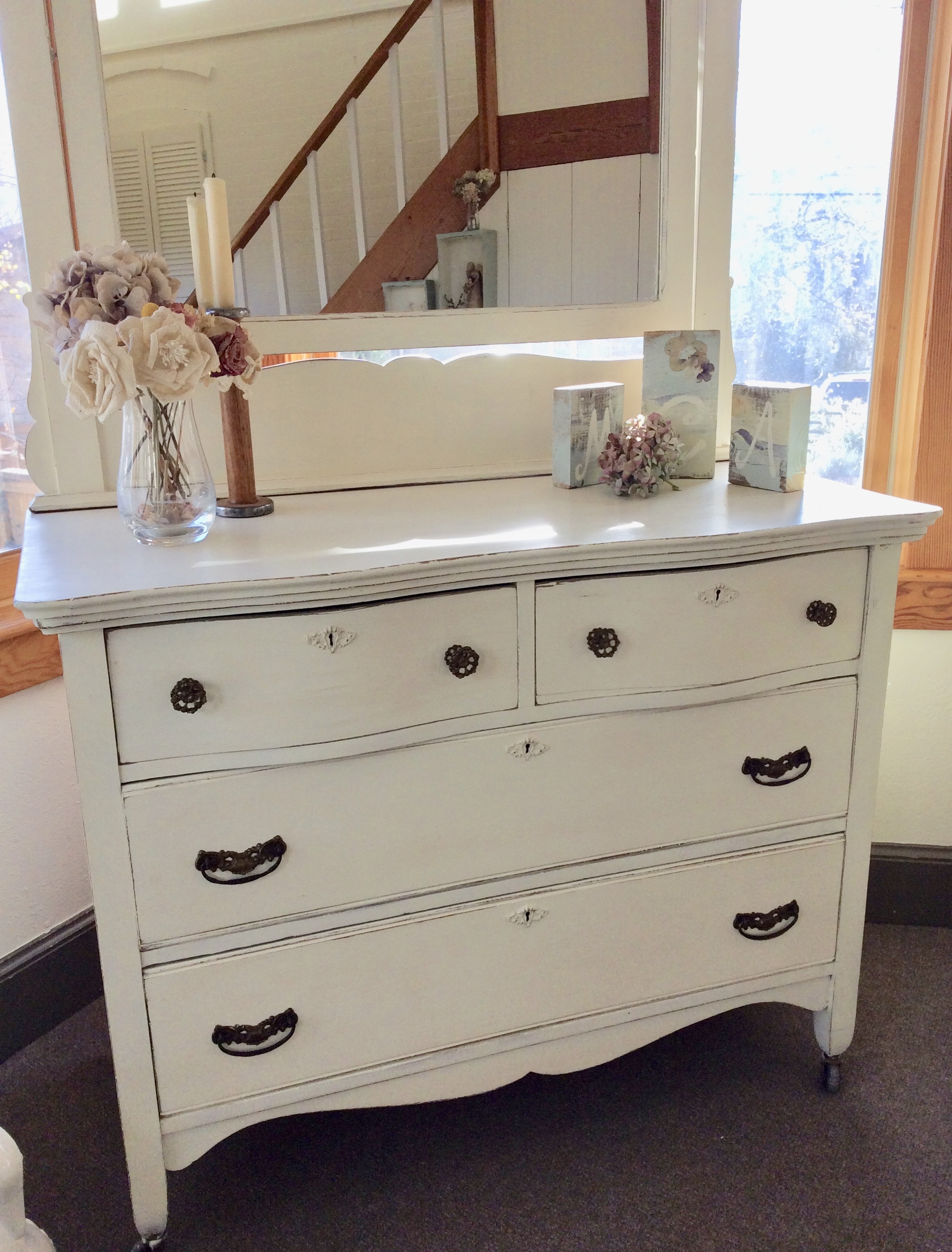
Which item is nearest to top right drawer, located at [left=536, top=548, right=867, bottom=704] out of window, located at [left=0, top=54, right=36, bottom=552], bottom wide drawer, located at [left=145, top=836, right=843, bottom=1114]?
bottom wide drawer, located at [left=145, top=836, right=843, bottom=1114]

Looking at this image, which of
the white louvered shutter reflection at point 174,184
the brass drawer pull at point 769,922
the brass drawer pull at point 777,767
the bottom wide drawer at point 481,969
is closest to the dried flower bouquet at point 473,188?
the white louvered shutter reflection at point 174,184

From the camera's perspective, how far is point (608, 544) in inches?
48.2

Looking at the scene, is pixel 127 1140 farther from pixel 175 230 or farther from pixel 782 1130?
pixel 175 230

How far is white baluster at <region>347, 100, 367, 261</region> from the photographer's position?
55.5 inches

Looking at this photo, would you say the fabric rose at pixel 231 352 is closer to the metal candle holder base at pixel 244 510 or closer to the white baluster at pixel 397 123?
the metal candle holder base at pixel 244 510

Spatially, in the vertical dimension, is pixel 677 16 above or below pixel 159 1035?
above

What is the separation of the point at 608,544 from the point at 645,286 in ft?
2.25

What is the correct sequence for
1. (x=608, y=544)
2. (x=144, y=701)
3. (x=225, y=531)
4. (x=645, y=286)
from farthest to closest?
(x=645, y=286), (x=225, y=531), (x=608, y=544), (x=144, y=701)

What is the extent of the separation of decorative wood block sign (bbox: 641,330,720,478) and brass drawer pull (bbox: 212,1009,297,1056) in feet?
3.30

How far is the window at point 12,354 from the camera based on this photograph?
1530 millimetres

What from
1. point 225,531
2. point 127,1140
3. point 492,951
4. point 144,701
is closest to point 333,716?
point 144,701

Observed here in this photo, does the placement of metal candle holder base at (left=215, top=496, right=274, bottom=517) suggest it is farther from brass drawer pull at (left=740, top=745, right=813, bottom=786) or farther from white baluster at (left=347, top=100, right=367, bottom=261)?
brass drawer pull at (left=740, top=745, right=813, bottom=786)

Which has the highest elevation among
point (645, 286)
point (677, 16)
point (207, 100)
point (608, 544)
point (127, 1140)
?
point (677, 16)

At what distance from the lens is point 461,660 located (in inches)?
48.3
